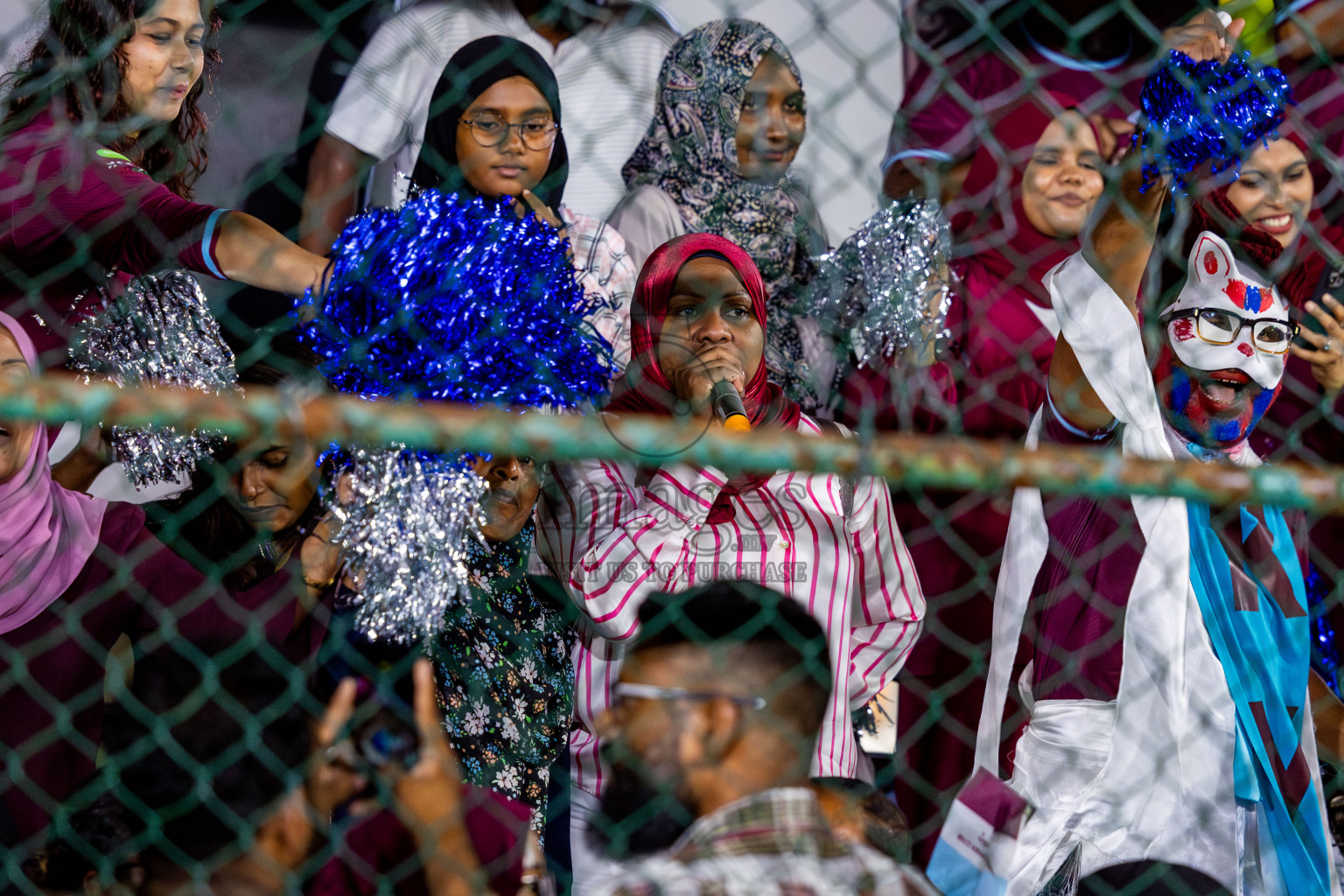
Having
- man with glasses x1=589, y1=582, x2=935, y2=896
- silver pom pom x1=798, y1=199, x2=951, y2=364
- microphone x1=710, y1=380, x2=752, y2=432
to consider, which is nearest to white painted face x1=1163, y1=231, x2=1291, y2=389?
silver pom pom x1=798, y1=199, x2=951, y2=364

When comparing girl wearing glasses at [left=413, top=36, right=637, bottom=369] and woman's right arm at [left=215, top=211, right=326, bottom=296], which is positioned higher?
girl wearing glasses at [left=413, top=36, right=637, bottom=369]

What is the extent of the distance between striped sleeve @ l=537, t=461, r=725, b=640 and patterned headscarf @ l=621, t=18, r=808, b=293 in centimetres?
60

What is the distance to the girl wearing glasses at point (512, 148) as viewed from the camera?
205cm

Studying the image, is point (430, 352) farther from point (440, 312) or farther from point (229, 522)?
point (229, 522)

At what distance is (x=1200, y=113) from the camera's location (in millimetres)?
1885

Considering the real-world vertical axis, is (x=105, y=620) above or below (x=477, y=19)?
below

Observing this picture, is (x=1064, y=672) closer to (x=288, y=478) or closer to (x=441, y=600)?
(x=441, y=600)

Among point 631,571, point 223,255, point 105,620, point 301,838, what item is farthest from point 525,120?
point 301,838

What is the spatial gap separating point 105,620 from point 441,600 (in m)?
0.41

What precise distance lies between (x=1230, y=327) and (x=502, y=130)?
1.16 meters

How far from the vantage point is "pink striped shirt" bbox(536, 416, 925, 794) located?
68.9 inches

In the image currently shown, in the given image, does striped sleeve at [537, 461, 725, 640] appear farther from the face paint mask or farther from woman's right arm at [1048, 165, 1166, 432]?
the face paint mask

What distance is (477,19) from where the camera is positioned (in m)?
2.32

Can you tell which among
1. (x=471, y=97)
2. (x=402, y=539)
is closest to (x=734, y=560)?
(x=402, y=539)
